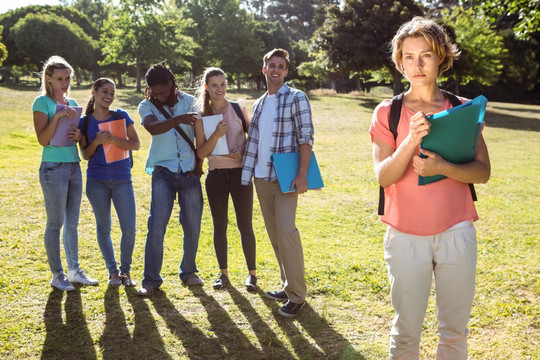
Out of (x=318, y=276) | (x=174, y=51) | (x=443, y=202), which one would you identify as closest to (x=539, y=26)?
(x=318, y=276)

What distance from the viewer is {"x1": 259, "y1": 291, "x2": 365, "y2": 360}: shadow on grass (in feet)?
13.2

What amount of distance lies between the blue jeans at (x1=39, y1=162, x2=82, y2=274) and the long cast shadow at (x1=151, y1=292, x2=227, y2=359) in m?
1.12

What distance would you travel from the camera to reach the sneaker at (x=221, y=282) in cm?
537

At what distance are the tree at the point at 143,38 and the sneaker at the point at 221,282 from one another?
34.6m

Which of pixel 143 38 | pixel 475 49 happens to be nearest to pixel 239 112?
pixel 475 49

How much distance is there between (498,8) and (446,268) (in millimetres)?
7659

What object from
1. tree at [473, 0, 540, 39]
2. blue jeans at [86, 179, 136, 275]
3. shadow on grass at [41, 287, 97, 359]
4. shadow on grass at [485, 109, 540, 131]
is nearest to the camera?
shadow on grass at [41, 287, 97, 359]

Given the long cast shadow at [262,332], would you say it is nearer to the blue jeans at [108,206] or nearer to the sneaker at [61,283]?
the blue jeans at [108,206]

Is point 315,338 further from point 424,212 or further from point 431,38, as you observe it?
point 431,38

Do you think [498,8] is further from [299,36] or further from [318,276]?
[299,36]

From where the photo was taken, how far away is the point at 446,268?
2.68m

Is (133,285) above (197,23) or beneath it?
beneath

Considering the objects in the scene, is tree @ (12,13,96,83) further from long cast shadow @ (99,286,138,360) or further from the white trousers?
the white trousers

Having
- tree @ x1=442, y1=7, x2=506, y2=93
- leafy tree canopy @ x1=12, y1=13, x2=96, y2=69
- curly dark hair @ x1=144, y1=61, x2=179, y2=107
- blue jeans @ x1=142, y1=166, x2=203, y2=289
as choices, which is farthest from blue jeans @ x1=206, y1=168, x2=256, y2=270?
leafy tree canopy @ x1=12, y1=13, x2=96, y2=69
